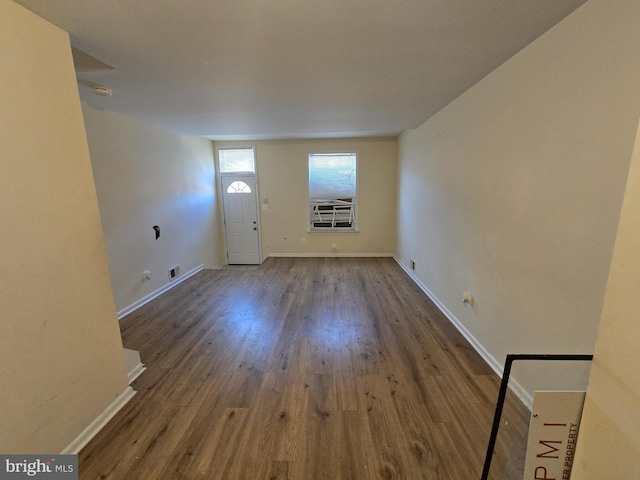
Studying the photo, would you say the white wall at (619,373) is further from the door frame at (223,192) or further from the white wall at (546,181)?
the door frame at (223,192)

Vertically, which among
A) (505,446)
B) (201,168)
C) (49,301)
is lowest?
(505,446)

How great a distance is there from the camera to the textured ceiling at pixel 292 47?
4.37ft

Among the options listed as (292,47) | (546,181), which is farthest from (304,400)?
(292,47)

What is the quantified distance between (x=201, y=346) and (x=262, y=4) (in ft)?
8.70

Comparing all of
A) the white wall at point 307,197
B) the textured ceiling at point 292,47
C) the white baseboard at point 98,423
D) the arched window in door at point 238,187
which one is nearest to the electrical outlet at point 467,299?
the textured ceiling at point 292,47

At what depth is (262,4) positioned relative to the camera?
1.30 m

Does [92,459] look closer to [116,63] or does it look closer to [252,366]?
[252,366]

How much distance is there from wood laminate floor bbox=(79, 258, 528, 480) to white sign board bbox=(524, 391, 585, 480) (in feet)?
0.70

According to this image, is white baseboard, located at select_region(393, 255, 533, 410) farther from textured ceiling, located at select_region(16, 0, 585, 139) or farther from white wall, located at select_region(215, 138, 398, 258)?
textured ceiling, located at select_region(16, 0, 585, 139)

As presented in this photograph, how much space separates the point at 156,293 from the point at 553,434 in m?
4.30

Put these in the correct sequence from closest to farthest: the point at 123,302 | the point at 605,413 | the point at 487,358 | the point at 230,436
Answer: the point at 605,413 → the point at 230,436 → the point at 487,358 → the point at 123,302

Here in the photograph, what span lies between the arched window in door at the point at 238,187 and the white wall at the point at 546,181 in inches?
172

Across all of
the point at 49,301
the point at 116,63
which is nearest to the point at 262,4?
the point at 116,63

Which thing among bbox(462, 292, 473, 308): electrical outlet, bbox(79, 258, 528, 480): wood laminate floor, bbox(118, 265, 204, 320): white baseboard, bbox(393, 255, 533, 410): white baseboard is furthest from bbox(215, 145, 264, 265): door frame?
bbox(462, 292, 473, 308): electrical outlet
